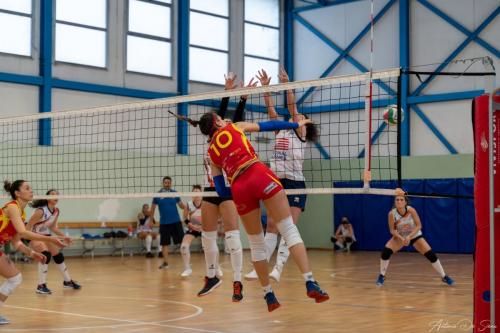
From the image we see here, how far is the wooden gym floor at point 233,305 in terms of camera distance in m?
7.68

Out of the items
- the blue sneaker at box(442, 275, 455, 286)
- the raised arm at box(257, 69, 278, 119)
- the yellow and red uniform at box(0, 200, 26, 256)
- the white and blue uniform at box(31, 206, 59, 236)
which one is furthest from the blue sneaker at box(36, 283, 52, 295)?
the blue sneaker at box(442, 275, 455, 286)

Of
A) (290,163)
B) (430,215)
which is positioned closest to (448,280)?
(290,163)

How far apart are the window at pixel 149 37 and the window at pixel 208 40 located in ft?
2.79

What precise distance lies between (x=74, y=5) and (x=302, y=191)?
13915 mm

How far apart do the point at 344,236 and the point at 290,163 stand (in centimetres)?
1416

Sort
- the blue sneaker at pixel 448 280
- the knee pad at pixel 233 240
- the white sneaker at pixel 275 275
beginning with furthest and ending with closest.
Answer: the blue sneaker at pixel 448 280
the white sneaker at pixel 275 275
the knee pad at pixel 233 240

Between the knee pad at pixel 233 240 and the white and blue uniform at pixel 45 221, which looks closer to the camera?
the knee pad at pixel 233 240

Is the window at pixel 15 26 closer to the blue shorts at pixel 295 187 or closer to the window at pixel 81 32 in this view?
the window at pixel 81 32

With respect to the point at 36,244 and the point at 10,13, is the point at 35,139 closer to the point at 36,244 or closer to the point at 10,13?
the point at 10,13

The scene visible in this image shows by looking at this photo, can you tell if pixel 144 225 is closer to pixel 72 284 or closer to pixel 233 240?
pixel 72 284

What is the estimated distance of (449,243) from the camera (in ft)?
71.3

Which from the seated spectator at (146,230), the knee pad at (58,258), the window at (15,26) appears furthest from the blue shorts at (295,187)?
the window at (15,26)

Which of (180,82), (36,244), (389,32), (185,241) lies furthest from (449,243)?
(36,244)

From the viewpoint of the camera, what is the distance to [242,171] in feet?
22.0
